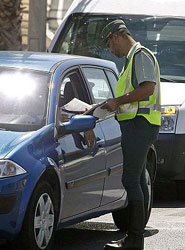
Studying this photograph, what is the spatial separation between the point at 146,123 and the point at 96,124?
2.60 feet

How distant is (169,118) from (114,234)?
2462mm

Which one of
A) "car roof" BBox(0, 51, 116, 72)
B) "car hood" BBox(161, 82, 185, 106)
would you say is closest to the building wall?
"car hood" BBox(161, 82, 185, 106)

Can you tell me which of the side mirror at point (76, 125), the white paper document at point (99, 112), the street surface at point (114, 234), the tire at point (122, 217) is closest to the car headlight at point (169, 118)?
the street surface at point (114, 234)

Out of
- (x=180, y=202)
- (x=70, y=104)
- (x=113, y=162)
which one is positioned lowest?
(x=180, y=202)

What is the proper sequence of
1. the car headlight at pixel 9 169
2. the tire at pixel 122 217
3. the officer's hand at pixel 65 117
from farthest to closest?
the tire at pixel 122 217 < the officer's hand at pixel 65 117 < the car headlight at pixel 9 169

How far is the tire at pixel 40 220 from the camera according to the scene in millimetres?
7441

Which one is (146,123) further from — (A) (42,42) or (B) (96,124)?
(A) (42,42)

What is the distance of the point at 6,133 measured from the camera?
7.66 meters

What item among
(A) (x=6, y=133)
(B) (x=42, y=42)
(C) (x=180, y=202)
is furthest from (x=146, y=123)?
(B) (x=42, y=42)

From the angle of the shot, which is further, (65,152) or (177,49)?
(177,49)

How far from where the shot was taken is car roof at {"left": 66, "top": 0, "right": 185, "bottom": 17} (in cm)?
1327

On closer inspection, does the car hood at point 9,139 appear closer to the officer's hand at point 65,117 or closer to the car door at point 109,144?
the officer's hand at point 65,117

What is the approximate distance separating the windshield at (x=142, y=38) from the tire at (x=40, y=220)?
16.8ft

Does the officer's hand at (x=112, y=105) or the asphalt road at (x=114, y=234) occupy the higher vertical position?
the officer's hand at (x=112, y=105)
